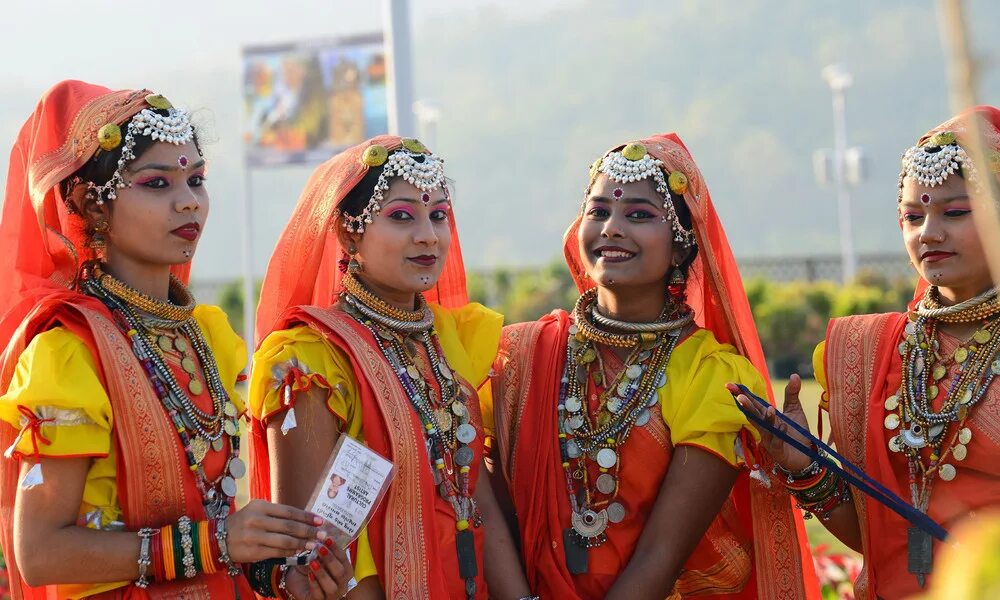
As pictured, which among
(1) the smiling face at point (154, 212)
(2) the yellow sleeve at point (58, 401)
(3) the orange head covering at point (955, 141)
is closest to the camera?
(2) the yellow sleeve at point (58, 401)

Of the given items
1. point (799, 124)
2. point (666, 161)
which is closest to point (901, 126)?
point (799, 124)

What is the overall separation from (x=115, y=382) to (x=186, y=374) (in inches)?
12.0

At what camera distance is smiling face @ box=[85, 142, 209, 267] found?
3504 millimetres

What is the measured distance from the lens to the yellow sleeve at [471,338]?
414cm

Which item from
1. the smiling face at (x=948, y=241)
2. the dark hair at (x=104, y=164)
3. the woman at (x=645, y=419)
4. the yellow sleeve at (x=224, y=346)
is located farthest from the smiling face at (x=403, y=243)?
the smiling face at (x=948, y=241)

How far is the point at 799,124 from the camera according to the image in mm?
105500

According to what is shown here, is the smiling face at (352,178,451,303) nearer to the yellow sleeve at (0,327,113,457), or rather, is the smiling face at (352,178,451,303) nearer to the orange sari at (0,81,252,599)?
the orange sari at (0,81,252,599)

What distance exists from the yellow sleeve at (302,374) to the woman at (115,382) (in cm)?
12

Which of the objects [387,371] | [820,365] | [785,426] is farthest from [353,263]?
[820,365]

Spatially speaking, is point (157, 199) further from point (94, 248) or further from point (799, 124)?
point (799, 124)

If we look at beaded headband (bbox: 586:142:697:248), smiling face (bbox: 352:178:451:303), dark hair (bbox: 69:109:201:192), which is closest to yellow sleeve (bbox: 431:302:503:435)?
smiling face (bbox: 352:178:451:303)

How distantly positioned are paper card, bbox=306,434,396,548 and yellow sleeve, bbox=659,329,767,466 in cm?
102

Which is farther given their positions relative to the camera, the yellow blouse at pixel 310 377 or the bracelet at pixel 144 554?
the yellow blouse at pixel 310 377

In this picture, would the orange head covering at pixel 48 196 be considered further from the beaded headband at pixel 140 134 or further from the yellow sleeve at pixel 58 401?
the yellow sleeve at pixel 58 401
